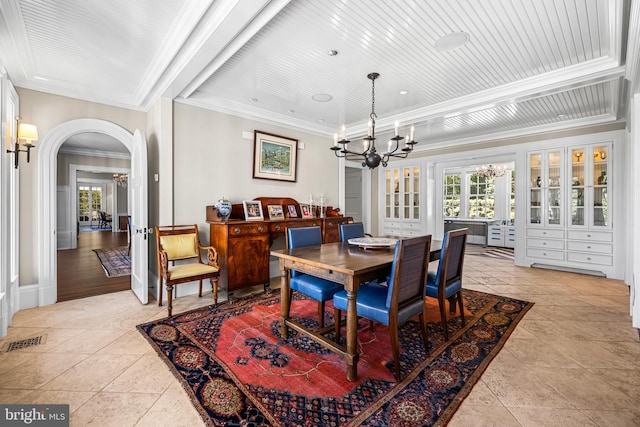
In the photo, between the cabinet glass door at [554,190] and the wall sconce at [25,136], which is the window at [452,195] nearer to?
the cabinet glass door at [554,190]

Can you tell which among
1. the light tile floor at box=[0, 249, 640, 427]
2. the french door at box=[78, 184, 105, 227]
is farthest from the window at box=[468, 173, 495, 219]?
the french door at box=[78, 184, 105, 227]

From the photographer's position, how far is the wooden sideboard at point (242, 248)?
3.54m

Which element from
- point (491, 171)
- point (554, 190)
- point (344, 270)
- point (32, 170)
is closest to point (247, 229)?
point (344, 270)

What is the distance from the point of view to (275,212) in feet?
14.7

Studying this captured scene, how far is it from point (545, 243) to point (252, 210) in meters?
5.20

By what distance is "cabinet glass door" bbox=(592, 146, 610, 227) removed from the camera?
4691mm

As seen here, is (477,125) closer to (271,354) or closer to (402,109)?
(402,109)

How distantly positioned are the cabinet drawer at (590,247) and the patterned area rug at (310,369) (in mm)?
2979

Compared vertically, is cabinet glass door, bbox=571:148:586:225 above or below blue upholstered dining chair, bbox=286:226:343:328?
above

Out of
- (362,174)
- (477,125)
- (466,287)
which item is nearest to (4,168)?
(466,287)

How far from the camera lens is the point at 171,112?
144 inches

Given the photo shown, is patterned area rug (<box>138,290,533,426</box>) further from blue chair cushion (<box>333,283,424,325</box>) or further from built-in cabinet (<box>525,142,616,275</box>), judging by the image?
built-in cabinet (<box>525,142,616,275</box>)

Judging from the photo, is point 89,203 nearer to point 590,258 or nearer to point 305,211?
point 305,211

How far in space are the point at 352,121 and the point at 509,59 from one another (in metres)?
2.54
